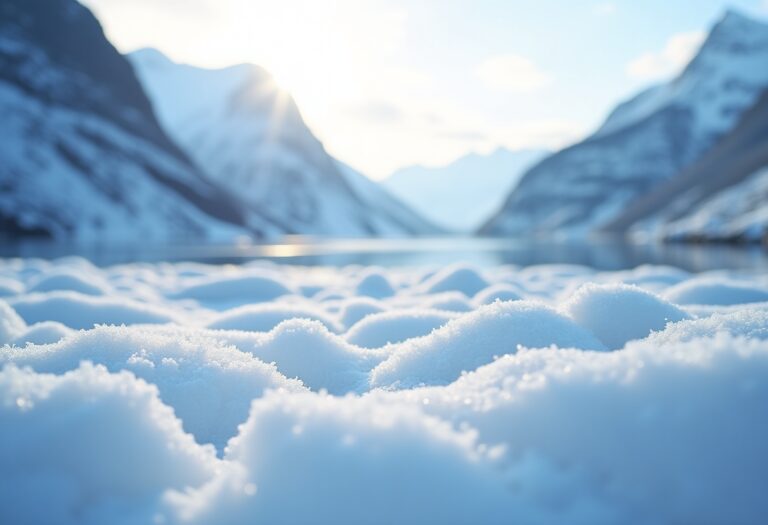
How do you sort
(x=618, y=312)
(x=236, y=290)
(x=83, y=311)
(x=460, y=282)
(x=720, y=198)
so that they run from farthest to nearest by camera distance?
(x=720, y=198), (x=460, y=282), (x=236, y=290), (x=83, y=311), (x=618, y=312)

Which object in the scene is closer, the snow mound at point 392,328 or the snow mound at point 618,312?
the snow mound at point 618,312

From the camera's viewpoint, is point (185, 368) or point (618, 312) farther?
point (618, 312)

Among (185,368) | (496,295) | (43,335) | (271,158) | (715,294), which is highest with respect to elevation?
(271,158)

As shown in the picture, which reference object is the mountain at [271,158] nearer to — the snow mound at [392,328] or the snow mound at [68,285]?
the snow mound at [68,285]

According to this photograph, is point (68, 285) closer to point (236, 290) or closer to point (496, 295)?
point (236, 290)

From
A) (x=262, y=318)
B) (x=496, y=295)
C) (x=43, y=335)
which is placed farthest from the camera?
(x=496, y=295)

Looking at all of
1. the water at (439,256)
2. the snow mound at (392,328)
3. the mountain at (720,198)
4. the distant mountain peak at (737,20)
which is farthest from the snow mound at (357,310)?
the distant mountain peak at (737,20)

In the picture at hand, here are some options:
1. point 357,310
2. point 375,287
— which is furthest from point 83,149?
point 357,310
